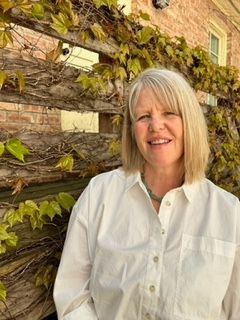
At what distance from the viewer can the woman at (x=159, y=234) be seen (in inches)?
59.1

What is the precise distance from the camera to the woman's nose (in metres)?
1.60

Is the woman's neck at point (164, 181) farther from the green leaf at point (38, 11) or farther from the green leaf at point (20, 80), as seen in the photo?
the green leaf at point (38, 11)

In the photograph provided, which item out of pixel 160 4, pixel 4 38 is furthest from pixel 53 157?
pixel 160 4

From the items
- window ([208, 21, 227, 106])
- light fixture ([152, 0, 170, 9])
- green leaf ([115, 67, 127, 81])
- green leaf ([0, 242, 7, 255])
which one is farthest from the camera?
window ([208, 21, 227, 106])

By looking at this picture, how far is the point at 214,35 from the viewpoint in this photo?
8.79 metres

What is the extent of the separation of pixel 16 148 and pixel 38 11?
0.60 metres

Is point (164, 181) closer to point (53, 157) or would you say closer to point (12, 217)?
point (53, 157)

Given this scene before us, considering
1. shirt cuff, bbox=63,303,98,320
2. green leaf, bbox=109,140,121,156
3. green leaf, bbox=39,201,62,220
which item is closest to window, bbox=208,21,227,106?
green leaf, bbox=109,140,121,156

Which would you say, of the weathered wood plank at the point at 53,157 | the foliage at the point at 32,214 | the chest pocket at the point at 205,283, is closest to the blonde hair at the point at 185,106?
the chest pocket at the point at 205,283

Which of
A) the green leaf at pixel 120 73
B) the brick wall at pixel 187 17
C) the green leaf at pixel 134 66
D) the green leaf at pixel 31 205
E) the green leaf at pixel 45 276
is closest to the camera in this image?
the green leaf at pixel 31 205

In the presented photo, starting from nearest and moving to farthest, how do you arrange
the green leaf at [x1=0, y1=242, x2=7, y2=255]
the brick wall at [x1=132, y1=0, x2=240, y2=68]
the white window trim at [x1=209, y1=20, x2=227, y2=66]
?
1. the green leaf at [x1=0, y1=242, x2=7, y2=255]
2. the brick wall at [x1=132, y1=0, x2=240, y2=68]
3. the white window trim at [x1=209, y1=20, x2=227, y2=66]

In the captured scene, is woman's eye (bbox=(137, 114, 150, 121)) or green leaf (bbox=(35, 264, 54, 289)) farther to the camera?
green leaf (bbox=(35, 264, 54, 289))

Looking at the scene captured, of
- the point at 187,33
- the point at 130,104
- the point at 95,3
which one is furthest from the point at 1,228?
the point at 187,33

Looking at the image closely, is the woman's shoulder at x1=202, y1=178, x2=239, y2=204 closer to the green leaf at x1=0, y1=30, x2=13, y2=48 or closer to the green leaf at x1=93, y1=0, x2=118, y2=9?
the green leaf at x1=0, y1=30, x2=13, y2=48
